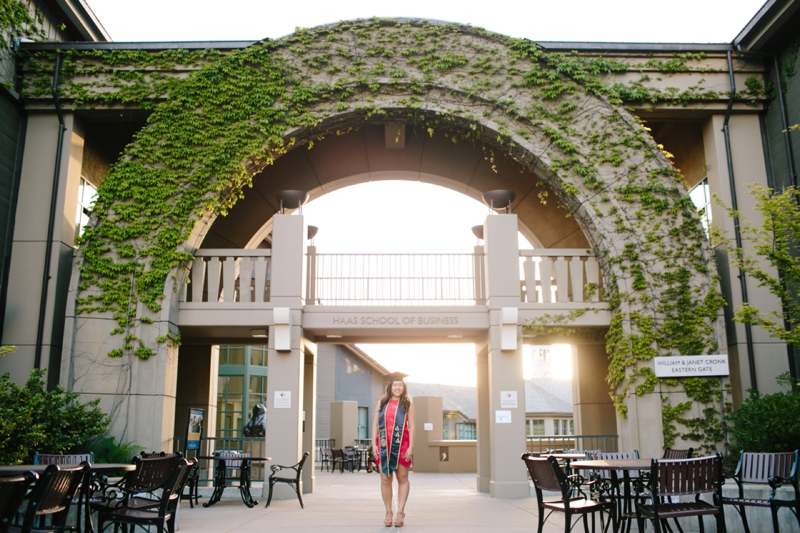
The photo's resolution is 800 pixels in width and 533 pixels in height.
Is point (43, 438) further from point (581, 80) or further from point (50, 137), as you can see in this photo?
point (581, 80)

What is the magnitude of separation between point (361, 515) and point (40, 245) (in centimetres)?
778

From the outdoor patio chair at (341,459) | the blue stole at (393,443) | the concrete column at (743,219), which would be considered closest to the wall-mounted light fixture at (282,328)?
the blue stole at (393,443)

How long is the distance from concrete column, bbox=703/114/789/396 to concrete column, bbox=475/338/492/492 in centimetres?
458

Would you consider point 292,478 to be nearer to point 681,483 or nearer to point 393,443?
point 393,443

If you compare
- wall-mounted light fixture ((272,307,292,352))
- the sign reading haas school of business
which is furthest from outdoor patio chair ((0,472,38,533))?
the sign reading haas school of business

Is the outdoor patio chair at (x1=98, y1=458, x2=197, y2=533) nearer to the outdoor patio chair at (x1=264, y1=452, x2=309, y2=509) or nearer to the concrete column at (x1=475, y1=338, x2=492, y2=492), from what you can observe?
the outdoor patio chair at (x1=264, y1=452, x2=309, y2=509)

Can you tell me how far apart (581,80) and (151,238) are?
8.78m

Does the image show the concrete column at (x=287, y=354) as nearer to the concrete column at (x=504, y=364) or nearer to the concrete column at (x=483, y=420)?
the concrete column at (x=504, y=364)

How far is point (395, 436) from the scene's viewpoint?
330 inches

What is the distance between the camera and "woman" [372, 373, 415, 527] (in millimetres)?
8352

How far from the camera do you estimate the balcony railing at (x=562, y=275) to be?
13.9 m

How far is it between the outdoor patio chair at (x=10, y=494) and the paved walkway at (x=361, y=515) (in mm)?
4324

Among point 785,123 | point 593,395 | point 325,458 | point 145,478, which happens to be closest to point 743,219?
point 785,123

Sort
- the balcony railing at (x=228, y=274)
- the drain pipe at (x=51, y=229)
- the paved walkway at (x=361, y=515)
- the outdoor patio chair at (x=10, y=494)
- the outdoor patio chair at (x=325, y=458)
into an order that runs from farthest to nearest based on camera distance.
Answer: the outdoor patio chair at (x=325, y=458)
the balcony railing at (x=228, y=274)
the drain pipe at (x=51, y=229)
the paved walkway at (x=361, y=515)
the outdoor patio chair at (x=10, y=494)
